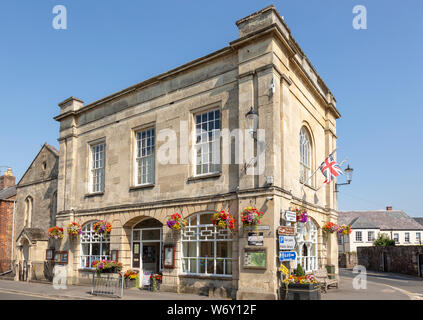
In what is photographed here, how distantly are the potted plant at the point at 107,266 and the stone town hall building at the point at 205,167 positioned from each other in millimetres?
526

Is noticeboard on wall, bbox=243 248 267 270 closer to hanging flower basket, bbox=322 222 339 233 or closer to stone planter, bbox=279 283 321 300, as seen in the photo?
stone planter, bbox=279 283 321 300

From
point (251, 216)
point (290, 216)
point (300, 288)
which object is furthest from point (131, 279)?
point (300, 288)

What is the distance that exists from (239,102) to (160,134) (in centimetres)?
447

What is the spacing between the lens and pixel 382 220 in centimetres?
5816

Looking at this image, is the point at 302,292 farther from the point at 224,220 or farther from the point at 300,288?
the point at 224,220

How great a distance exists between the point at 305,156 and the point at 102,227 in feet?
33.1

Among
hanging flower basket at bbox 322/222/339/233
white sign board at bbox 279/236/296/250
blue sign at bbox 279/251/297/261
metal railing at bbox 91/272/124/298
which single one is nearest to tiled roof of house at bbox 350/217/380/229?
hanging flower basket at bbox 322/222/339/233

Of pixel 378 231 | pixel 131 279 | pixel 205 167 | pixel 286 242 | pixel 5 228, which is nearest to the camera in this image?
pixel 286 242

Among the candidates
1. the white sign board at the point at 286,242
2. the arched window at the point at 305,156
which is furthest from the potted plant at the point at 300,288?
the arched window at the point at 305,156

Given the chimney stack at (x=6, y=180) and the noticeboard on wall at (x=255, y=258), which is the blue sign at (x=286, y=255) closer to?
the noticeboard on wall at (x=255, y=258)

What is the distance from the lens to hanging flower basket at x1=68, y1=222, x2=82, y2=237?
67.4 feet

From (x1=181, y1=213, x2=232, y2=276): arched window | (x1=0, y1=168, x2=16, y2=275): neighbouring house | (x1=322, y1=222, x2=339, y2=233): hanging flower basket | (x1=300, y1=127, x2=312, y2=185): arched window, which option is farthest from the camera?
(x1=0, y1=168, x2=16, y2=275): neighbouring house

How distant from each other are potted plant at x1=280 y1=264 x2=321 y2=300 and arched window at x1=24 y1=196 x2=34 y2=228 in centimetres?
1960
